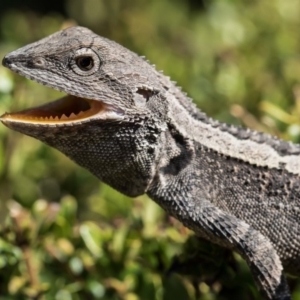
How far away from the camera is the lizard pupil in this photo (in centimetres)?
263

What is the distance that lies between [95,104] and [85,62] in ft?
0.61

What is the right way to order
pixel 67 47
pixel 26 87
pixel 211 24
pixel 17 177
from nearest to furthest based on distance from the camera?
pixel 67 47 < pixel 26 87 < pixel 17 177 < pixel 211 24

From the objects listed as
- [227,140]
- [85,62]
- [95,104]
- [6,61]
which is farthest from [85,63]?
[227,140]

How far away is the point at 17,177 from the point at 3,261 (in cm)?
129

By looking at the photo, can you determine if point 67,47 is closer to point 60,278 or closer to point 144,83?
point 144,83

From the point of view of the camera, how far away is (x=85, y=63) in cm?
264

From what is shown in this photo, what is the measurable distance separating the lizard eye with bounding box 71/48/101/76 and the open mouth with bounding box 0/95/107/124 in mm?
142

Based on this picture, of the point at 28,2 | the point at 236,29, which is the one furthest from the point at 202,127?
the point at 28,2

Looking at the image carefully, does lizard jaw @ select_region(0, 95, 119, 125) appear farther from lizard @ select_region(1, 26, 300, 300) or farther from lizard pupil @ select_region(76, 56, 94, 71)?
lizard pupil @ select_region(76, 56, 94, 71)

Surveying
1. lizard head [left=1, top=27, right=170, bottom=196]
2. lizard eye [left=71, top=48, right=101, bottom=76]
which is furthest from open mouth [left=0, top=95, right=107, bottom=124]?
lizard eye [left=71, top=48, right=101, bottom=76]

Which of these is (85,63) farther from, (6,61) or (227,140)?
(227,140)

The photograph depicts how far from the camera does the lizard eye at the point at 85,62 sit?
2.62 meters

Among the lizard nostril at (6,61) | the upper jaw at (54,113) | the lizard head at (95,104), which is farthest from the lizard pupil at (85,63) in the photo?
the lizard nostril at (6,61)

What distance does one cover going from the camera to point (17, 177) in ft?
13.0
